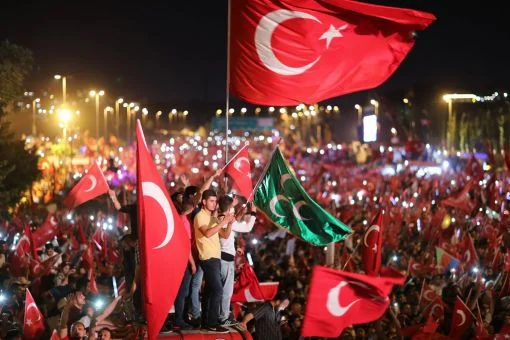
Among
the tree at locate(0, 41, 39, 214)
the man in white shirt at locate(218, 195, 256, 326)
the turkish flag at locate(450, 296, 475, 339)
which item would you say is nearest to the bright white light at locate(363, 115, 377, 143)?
the turkish flag at locate(450, 296, 475, 339)

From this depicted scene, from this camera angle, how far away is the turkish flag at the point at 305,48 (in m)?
10.1

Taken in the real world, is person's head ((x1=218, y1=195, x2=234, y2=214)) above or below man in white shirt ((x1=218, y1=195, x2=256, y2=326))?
above

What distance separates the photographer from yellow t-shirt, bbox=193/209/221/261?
25.3 ft

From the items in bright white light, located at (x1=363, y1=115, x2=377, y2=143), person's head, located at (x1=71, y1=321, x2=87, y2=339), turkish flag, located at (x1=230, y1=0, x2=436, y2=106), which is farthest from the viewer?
bright white light, located at (x1=363, y1=115, x2=377, y2=143)

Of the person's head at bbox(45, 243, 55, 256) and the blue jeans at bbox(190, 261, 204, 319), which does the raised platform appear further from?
the person's head at bbox(45, 243, 55, 256)

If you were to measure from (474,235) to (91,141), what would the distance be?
30225mm

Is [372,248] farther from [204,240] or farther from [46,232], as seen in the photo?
[46,232]

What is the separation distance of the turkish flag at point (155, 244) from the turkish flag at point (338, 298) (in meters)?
1.26

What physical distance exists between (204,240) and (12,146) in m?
18.1

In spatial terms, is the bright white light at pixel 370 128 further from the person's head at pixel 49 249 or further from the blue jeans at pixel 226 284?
the person's head at pixel 49 249

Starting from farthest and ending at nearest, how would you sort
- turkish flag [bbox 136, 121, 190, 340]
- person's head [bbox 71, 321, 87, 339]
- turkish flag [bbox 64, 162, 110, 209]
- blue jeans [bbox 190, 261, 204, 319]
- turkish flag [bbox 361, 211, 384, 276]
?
turkish flag [bbox 64, 162, 110, 209]
turkish flag [bbox 361, 211, 384, 276]
blue jeans [bbox 190, 261, 204, 319]
person's head [bbox 71, 321, 87, 339]
turkish flag [bbox 136, 121, 190, 340]

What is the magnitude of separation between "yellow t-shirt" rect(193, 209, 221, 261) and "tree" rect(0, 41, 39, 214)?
630 inches

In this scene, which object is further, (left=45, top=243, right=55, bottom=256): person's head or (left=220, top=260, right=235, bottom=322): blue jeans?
(left=45, top=243, right=55, bottom=256): person's head

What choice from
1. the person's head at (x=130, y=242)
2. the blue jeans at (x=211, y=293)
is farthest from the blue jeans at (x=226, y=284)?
the person's head at (x=130, y=242)
